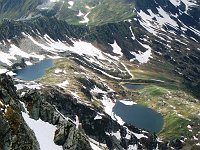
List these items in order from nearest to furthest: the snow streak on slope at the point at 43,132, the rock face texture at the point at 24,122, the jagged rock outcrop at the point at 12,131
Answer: the jagged rock outcrop at the point at 12,131, the rock face texture at the point at 24,122, the snow streak on slope at the point at 43,132

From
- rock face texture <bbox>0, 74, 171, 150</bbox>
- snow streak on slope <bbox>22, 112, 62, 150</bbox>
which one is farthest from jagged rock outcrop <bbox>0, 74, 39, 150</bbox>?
snow streak on slope <bbox>22, 112, 62, 150</bbox>

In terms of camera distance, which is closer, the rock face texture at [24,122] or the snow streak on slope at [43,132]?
the rock face texture at [24,122]

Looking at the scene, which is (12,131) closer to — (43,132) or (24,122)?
(24,122)

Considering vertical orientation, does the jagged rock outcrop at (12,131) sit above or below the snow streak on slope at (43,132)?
above

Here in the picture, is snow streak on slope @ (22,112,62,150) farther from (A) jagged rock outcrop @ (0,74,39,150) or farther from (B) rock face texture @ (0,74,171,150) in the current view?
(A) jagged rock outcrop @ (0,74,39,150)

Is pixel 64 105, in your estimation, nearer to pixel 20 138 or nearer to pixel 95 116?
pixel 95 116

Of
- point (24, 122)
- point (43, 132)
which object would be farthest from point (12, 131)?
point (43, 132)

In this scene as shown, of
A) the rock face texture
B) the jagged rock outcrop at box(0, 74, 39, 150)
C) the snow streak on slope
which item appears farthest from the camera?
the snow streak on slope

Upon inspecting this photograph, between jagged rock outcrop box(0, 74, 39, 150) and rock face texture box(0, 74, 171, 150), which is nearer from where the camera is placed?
jagged rock outcrop box(0, 74, 39, 150)

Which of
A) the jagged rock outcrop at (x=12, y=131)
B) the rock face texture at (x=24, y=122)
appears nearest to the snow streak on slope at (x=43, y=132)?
the rock face texture at (x=24, y=122)

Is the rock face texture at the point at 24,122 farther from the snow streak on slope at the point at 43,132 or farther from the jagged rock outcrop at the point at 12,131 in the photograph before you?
the snow streak on slope at the point at 43,132

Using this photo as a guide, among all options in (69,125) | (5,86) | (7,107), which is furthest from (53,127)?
(7,107)
